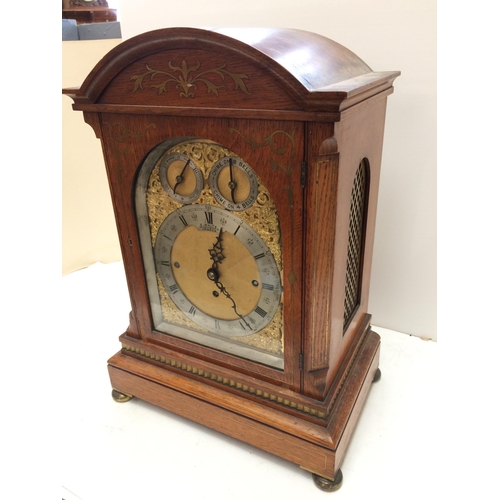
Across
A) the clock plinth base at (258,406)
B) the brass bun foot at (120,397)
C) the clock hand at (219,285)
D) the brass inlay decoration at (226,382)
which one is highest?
the clock hand at (219,285)

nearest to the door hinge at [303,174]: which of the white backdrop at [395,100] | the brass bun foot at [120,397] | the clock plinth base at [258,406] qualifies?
the clock plinth base at [258,406]

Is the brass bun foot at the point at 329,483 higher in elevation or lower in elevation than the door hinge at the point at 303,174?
lower

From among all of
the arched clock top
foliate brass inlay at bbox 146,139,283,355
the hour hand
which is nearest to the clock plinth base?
foliate brass inlay at bbox 146,139,283,355

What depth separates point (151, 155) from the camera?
930 millimetres

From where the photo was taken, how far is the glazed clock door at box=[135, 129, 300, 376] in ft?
2.84

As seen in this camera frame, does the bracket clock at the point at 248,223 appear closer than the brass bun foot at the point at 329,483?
Yes

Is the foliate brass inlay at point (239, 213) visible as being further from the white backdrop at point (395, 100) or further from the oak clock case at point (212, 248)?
the white backdrop at point (395, 100)

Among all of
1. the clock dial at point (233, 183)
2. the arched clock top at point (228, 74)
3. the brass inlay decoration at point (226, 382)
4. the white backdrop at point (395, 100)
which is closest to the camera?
the arched clock top at point (228, 74)

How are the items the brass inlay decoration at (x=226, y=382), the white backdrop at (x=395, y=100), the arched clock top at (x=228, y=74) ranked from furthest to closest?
1. the white backdrop at (x=395, y=100)
2. the brass inlay decoration at (x=226, y=382)
3. the arched clock top at (x=228, y=74)

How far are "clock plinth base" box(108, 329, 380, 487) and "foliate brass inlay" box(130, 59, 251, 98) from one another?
23.7 inches

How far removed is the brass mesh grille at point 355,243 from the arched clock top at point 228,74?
0.64 ft

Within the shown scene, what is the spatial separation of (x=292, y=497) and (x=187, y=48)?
88 centimetres

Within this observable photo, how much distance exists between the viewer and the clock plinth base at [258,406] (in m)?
0.93

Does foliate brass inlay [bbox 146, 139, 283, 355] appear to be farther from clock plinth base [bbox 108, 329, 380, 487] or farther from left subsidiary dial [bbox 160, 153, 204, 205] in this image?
clock plinth base [bbox 108, 329, 380, 487]
